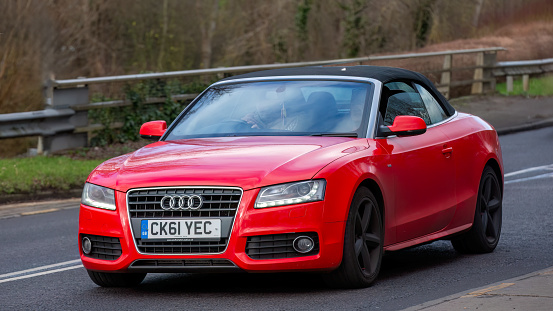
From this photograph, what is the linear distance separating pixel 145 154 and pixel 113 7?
103 ft

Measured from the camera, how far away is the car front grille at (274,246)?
6574mm

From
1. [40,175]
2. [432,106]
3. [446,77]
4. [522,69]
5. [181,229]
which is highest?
[432,106]

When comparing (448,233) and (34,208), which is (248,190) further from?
(34,208)

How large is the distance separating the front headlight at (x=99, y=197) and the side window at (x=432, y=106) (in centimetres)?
294

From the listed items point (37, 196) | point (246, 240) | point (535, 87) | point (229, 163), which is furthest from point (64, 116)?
point (535, 87)

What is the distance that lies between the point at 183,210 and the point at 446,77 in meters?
20.3

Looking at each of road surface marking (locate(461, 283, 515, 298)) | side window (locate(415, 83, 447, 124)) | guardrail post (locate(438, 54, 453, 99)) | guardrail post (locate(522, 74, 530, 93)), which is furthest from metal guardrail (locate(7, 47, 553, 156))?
guardrail post (locate(522, 74, 530, 93))

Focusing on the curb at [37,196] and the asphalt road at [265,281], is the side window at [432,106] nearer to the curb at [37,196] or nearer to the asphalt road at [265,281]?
the asphalt road at [265,281]

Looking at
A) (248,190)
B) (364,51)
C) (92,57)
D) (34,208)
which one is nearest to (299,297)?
(248,190)

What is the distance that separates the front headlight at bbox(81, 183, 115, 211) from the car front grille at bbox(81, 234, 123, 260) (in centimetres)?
21

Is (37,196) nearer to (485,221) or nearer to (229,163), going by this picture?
(485,221)

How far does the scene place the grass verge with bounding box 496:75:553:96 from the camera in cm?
2960

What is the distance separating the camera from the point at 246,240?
21.5 ft

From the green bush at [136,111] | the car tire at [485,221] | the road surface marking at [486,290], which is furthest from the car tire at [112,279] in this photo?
the green bush at [136,111]
